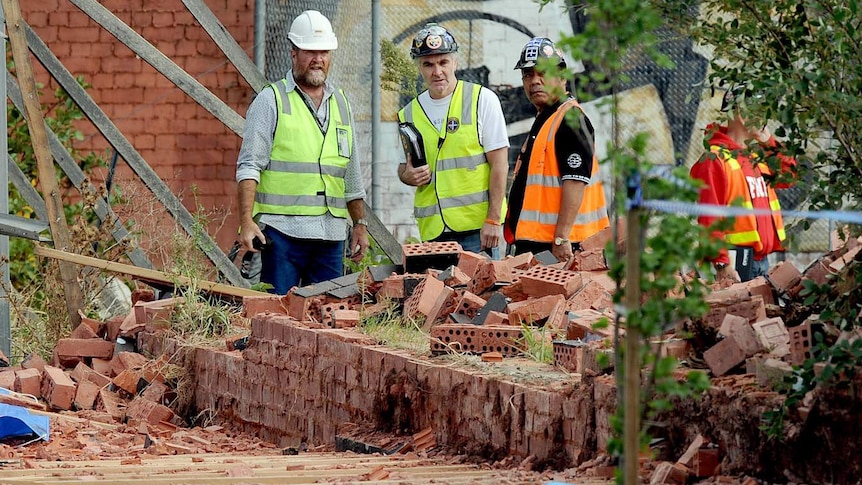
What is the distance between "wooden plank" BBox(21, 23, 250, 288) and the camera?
9.72 metres

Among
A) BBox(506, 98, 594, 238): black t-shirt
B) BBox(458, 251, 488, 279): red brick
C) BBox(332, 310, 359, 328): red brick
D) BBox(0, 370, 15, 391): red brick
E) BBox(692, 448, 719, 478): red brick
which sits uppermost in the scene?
BBox(506, 98, 594, 238): black t-shirt

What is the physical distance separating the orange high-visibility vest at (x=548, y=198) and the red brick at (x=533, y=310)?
1.74m

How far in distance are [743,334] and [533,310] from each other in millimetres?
2142

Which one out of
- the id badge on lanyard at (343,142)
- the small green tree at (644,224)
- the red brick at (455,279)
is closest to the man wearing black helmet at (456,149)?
the id badge on lanyard at (343,142)

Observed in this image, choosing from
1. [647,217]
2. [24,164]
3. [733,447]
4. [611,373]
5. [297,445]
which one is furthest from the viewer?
[24,164]

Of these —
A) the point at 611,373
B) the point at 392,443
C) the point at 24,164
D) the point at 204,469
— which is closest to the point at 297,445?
the point at 392,443

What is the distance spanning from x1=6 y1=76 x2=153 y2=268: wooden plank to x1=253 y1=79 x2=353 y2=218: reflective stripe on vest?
1.39 m

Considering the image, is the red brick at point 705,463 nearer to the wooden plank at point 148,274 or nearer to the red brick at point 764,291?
the red brick at point 764,291

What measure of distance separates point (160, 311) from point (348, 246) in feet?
6.54

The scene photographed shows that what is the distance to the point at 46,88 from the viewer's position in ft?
40.5

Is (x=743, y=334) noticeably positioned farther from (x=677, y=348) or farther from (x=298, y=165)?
(x=298, y=165)

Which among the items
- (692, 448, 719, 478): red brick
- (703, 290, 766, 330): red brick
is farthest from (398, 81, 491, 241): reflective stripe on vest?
(692, 448, 719, 478): red brick

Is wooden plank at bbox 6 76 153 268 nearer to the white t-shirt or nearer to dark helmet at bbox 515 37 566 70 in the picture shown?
the white t-shirt

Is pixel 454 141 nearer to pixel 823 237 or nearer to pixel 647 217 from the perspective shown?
pixel 823 237
